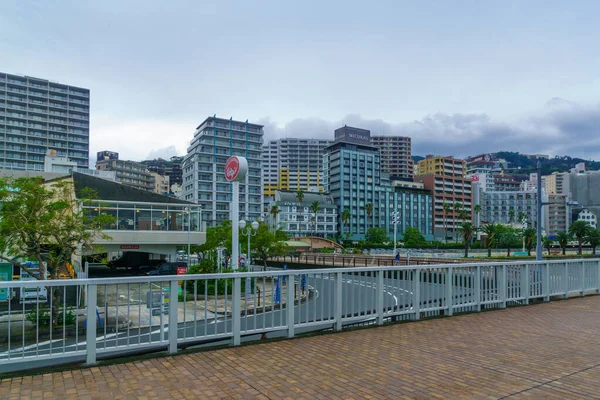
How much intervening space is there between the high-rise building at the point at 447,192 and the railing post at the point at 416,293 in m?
122

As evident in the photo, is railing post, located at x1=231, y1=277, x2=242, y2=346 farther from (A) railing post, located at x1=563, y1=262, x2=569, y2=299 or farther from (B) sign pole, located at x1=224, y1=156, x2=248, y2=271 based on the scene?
(B) sign pole, located at x1=224, y1=156, x2=248, y2=271

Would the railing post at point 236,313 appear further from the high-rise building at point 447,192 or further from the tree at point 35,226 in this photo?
the high-rise building at point 447,192

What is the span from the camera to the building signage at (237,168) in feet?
77.6

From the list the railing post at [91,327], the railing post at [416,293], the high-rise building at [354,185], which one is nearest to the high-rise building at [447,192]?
the high-rise building at [354,185]

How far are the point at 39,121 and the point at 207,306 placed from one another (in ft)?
365

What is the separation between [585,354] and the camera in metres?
6.39

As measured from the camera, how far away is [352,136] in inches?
5084

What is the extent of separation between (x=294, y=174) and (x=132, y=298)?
155 meters

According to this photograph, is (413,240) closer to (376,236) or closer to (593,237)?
(376,236)

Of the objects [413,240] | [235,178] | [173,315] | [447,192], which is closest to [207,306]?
[173,315]

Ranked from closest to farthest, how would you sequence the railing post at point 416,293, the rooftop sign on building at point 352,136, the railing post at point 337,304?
the railing post at point 337,304
the railing post at point 416,293
the rooftop sign on building at point 352,136

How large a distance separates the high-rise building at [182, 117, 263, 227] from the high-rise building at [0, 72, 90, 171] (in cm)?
2635

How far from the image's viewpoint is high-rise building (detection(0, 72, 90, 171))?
316ft

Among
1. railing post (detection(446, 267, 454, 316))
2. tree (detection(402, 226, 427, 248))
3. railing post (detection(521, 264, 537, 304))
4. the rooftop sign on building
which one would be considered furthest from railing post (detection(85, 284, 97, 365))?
the rooftop sign on building
